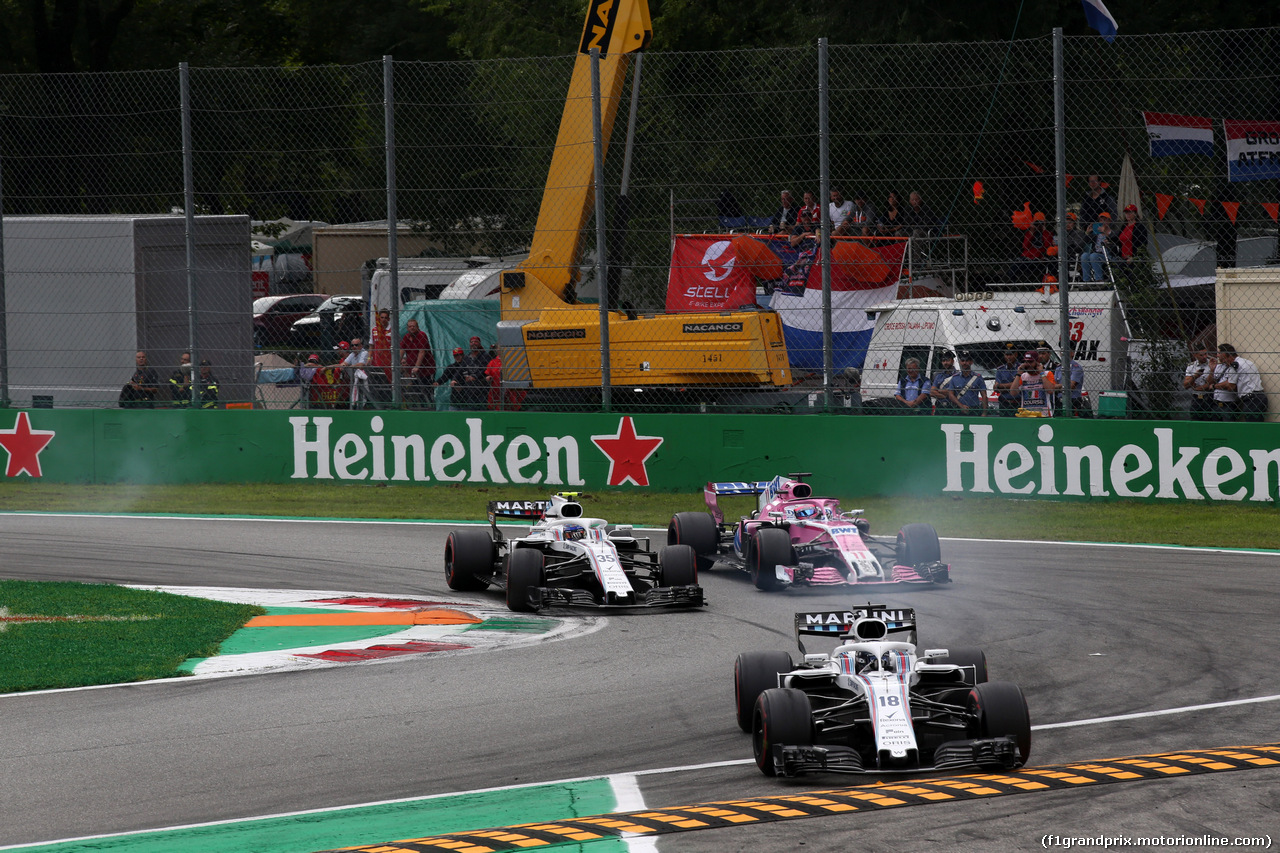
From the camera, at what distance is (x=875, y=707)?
290 inches

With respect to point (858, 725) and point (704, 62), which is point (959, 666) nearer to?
point (858, 725)

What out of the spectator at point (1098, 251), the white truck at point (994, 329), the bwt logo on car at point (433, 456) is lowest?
the bwt logo on car at point (433, 456)

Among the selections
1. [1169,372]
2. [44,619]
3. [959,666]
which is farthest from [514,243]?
[959,666]

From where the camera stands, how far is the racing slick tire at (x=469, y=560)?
12.7 m

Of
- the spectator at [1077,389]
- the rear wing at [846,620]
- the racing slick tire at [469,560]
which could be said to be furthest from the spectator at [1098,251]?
the rear wing at [846,620]

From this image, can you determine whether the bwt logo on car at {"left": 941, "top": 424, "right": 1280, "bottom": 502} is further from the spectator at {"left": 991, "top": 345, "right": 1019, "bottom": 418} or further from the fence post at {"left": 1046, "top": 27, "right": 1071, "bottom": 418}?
the fence post at {"left": 1046, "top": 27, "right": 1071, "bottom": 418}

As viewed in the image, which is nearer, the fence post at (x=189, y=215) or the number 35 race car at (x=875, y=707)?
the number 35 race car at (x=875, y=707)

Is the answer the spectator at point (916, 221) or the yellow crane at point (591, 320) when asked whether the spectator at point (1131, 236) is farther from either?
the yellow crane at point (591, 320)

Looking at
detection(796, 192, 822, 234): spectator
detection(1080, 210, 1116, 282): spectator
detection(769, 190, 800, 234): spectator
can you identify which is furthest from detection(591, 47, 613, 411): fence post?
detection(1080, 210, 1116, 282): spectator

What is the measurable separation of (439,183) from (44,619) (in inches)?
376

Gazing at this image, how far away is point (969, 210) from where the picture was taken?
725 inches

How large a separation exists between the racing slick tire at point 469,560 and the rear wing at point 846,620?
15.9 feet

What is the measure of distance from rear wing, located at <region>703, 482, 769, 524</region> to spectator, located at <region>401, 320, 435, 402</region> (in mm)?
5982

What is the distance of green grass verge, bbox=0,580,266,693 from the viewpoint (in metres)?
9.86
